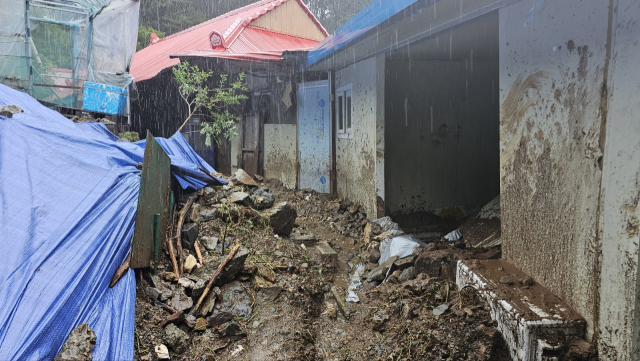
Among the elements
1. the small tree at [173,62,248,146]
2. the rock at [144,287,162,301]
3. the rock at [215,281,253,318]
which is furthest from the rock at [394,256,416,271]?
the small tree at [173,62,248,146]

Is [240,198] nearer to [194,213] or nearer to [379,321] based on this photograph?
[194,213]

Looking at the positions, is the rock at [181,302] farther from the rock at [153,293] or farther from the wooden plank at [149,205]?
the wooden plank at [149,205]

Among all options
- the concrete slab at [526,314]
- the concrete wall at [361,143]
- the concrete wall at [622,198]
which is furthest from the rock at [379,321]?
the concrete wall at [361,143]

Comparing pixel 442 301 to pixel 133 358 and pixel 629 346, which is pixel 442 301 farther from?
pixel 133 358

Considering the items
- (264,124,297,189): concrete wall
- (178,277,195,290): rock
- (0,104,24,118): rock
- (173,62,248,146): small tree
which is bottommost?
(178,277,195,290): rock

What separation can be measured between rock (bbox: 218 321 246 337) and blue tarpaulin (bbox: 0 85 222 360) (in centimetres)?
77

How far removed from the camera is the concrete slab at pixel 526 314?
113 inches

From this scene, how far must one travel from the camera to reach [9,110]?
5.38 meters

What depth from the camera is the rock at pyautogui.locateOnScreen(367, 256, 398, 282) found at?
195 inches

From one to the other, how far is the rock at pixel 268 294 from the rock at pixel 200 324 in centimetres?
62

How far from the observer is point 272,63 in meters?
9.14

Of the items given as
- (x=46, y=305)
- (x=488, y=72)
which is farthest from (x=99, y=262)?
(x=488, y=72)

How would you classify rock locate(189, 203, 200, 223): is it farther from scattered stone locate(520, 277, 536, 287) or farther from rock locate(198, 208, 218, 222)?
scattered stone locate(520, 277, 536, 287)

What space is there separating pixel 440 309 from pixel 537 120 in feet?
5.43
